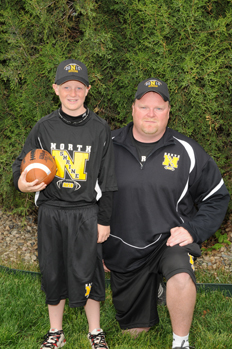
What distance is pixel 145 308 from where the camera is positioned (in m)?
3.49

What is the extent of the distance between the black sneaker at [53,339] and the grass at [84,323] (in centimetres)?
6

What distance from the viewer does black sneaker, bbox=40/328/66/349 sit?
3160 mm

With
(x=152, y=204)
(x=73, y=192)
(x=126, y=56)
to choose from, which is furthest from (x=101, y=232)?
(x=126, y=56)

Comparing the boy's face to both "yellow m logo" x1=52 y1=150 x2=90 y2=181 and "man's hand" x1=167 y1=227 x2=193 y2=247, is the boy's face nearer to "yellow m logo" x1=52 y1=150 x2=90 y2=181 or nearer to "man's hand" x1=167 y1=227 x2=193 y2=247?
"yellow m logo" x1=52 y1=150 x2=90 y2=181

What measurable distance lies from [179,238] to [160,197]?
377mm

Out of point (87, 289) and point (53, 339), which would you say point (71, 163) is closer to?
point (87, 289)

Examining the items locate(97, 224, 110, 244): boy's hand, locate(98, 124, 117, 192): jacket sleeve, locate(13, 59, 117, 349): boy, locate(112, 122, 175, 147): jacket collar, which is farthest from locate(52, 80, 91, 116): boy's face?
locate(97, 224, 110, 244): boy's hand

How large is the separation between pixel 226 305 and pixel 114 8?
11.2ft

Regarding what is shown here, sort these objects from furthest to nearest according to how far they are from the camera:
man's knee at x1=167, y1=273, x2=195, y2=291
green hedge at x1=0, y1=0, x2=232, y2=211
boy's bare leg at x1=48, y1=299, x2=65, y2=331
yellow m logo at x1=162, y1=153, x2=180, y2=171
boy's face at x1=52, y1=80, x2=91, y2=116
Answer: green hedge at x1=0, y1=0, x2=232, y2=211 < yellow m logo at x1=162, y1=153, x2=180, y2=171 < boy's bare leg at x1=48, y1=299, x2=65, y2=331 < boy's face at x1=52, y1=80, x2=91, y2=116 < man's knee at x1=167, y1=273, x2=195, y2=291

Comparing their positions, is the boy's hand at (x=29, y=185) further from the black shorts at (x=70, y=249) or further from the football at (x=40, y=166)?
the black shorts at (x=70, y=249)

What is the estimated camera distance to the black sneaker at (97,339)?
125 inches

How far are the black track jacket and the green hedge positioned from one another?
102cm

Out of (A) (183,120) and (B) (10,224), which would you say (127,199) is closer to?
(A) (183,120)

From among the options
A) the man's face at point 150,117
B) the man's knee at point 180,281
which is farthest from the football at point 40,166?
the man's knee at point 180,281
